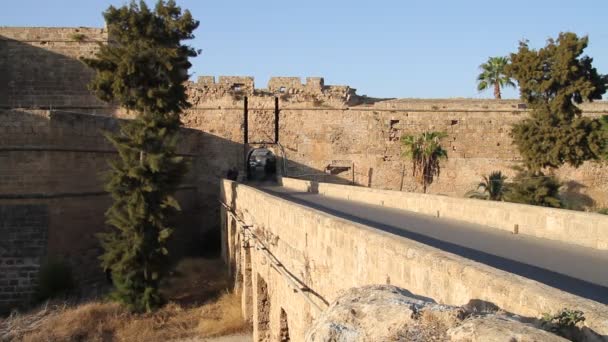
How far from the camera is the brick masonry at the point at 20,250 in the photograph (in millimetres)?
11805

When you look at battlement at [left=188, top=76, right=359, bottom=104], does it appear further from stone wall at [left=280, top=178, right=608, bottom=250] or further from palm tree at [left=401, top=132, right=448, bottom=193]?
stone wall at [left=280, top=178, right=608, bottom=250]

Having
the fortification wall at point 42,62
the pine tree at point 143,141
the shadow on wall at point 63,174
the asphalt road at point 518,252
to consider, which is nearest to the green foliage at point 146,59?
the pine tree at point 143,141

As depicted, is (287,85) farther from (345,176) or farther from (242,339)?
(242,339)

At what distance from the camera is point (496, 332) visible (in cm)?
165

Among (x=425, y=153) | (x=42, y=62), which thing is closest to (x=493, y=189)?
(x=425, y=153)

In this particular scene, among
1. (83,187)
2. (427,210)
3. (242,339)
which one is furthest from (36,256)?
(427,210)

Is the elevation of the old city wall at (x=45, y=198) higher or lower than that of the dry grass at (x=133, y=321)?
higher

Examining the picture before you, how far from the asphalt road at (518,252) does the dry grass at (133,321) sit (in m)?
4.69

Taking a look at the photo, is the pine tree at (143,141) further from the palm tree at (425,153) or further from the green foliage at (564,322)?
the green foliage at (564,322)

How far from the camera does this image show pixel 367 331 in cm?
192

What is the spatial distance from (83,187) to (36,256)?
1.96 metres

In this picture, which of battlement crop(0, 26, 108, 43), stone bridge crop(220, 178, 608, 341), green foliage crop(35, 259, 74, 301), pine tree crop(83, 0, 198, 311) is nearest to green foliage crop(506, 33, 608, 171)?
stone bridge crop(220, 178, 608, 341)

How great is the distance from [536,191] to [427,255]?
12427mm

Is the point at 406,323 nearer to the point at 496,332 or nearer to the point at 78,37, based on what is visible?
the point at 496,332
